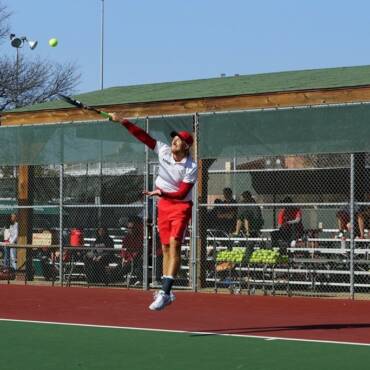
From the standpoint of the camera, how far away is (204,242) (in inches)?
748

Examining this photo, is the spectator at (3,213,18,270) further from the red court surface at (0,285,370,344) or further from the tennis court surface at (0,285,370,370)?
the tennis court surface at (0,285,370,370)

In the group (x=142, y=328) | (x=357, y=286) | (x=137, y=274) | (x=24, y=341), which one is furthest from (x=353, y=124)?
(x=24, y=341)

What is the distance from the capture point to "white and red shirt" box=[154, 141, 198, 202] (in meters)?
11.3

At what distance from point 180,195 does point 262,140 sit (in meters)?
6.72

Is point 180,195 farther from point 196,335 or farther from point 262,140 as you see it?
point 262,140

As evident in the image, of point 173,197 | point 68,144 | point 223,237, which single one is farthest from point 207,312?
point 68,144

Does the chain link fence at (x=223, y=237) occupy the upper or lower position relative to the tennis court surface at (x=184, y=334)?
upper

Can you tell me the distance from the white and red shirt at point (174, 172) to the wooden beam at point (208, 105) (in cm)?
643

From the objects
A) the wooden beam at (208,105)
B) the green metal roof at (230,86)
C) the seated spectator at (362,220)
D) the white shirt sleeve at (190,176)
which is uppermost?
the green metal roof at (230,86)

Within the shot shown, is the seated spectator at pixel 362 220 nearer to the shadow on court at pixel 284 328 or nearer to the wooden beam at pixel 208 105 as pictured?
the wooden beam at pixel 208 105

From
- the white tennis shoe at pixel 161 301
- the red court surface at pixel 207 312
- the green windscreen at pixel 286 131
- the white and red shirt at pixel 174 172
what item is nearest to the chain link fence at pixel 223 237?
the green windscreen at pixel 286 131

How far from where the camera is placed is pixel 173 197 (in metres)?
11.3

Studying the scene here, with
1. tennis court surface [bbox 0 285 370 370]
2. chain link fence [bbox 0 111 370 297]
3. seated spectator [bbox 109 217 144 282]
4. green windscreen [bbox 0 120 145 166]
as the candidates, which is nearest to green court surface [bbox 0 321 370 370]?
tennis court surface [bbox 0 285 370 370]

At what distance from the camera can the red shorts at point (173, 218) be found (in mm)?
11352
